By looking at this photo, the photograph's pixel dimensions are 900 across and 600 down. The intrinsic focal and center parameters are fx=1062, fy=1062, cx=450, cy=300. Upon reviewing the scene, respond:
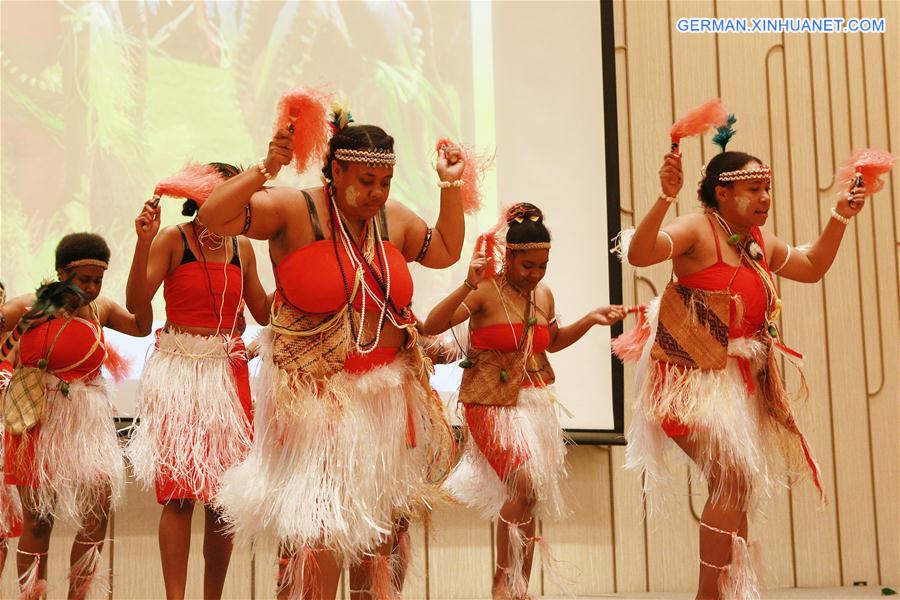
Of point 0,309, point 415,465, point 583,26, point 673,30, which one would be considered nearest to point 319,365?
point 415,465

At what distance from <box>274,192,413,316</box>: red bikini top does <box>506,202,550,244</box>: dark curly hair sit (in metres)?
1.22

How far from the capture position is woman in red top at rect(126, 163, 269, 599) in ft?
10.1

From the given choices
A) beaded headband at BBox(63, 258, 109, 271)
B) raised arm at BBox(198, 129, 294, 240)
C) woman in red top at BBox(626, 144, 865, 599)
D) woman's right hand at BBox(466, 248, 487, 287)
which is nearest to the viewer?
raised arm at BBox(198, 129, 294, 240)

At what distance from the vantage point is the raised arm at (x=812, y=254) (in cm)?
328

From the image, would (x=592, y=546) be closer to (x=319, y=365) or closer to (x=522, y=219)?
(x=522, y=219)

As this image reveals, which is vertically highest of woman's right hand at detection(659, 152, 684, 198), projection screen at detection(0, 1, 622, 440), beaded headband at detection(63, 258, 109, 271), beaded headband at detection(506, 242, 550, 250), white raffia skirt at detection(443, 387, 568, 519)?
projection screen at detection(0, 1, 622, 440)

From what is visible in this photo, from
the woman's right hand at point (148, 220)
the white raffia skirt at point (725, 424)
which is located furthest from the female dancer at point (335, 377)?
the white raffia skirt at point (725, 424)

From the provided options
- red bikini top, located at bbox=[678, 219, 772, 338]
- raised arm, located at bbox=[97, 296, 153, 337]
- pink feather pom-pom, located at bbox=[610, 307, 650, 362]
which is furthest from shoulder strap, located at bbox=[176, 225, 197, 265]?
red bikini top, located at bbox=[678, 219, 772, 338]

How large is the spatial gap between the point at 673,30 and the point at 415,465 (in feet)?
10.5

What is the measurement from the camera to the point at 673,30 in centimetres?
500

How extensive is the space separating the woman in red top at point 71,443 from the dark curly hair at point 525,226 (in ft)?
4.11

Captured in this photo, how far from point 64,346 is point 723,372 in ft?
6.78

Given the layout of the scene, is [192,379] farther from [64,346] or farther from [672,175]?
[672,175]

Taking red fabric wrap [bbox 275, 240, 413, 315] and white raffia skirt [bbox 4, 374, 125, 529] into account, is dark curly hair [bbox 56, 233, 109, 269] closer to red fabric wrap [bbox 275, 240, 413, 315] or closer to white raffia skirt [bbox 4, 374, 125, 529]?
white raffia skirt [bbox 4, 374, 125, 529]
